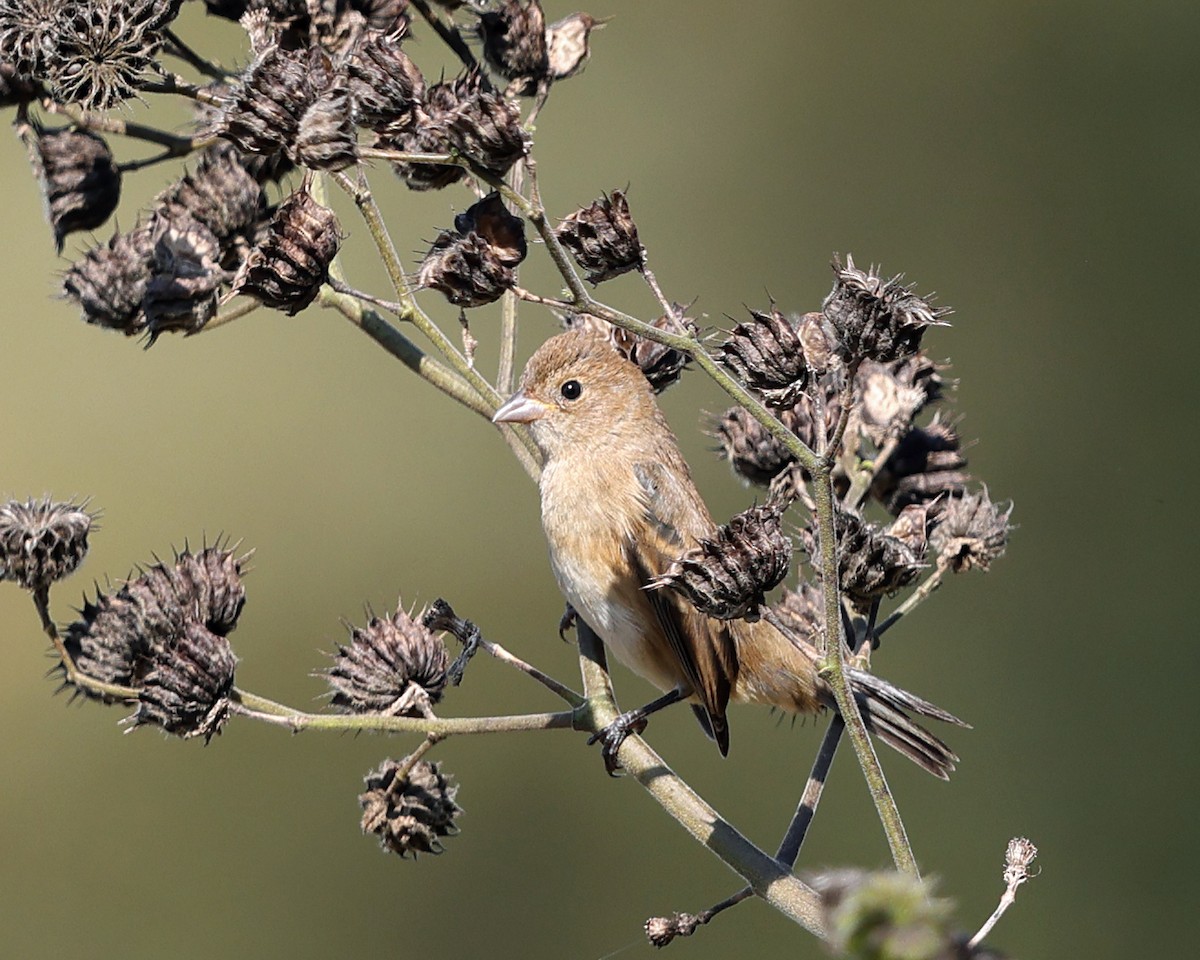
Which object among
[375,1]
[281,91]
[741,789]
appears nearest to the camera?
[281,91]

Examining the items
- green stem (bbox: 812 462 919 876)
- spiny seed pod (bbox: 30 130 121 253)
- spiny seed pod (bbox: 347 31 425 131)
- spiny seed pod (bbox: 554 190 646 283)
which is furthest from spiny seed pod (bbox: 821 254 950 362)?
spiny seed pod (bbox: 30 130 121 253)

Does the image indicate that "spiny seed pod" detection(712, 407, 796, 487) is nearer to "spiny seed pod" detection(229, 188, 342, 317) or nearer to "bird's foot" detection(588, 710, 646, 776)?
"bird's foot" detection(588, 710, 646, 776)

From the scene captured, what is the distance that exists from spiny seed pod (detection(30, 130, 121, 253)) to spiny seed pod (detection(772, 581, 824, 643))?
1.53 meters

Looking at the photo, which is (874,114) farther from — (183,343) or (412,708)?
(412,708)

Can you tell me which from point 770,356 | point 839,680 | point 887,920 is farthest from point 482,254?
point 887,920

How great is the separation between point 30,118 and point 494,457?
304 cm

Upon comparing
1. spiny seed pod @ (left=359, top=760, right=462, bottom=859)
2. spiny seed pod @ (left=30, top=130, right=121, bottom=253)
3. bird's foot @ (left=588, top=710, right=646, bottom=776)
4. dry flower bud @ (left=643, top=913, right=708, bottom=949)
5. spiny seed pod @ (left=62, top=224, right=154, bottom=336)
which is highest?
spiny seed pod @ (left=30, top=130, right=121, bottom=253)

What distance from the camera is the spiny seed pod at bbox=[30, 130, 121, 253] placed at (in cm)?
273

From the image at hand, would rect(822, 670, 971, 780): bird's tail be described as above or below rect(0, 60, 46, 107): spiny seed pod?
below

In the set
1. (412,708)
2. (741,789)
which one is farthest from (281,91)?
(741,789)

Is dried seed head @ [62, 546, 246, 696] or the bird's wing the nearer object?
dried seed head @ [62, 546, 246, 696]

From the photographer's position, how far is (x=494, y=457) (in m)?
5.59

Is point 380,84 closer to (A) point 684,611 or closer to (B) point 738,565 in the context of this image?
(B) point 738,565

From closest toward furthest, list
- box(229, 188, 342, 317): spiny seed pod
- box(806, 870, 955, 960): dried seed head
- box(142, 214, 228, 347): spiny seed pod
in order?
box(806, 870, 955, 960): dried seed head → box(229, 188, 342, 317): spiny seed pod → box(142, 214, 228, 347): spiny seed pod
